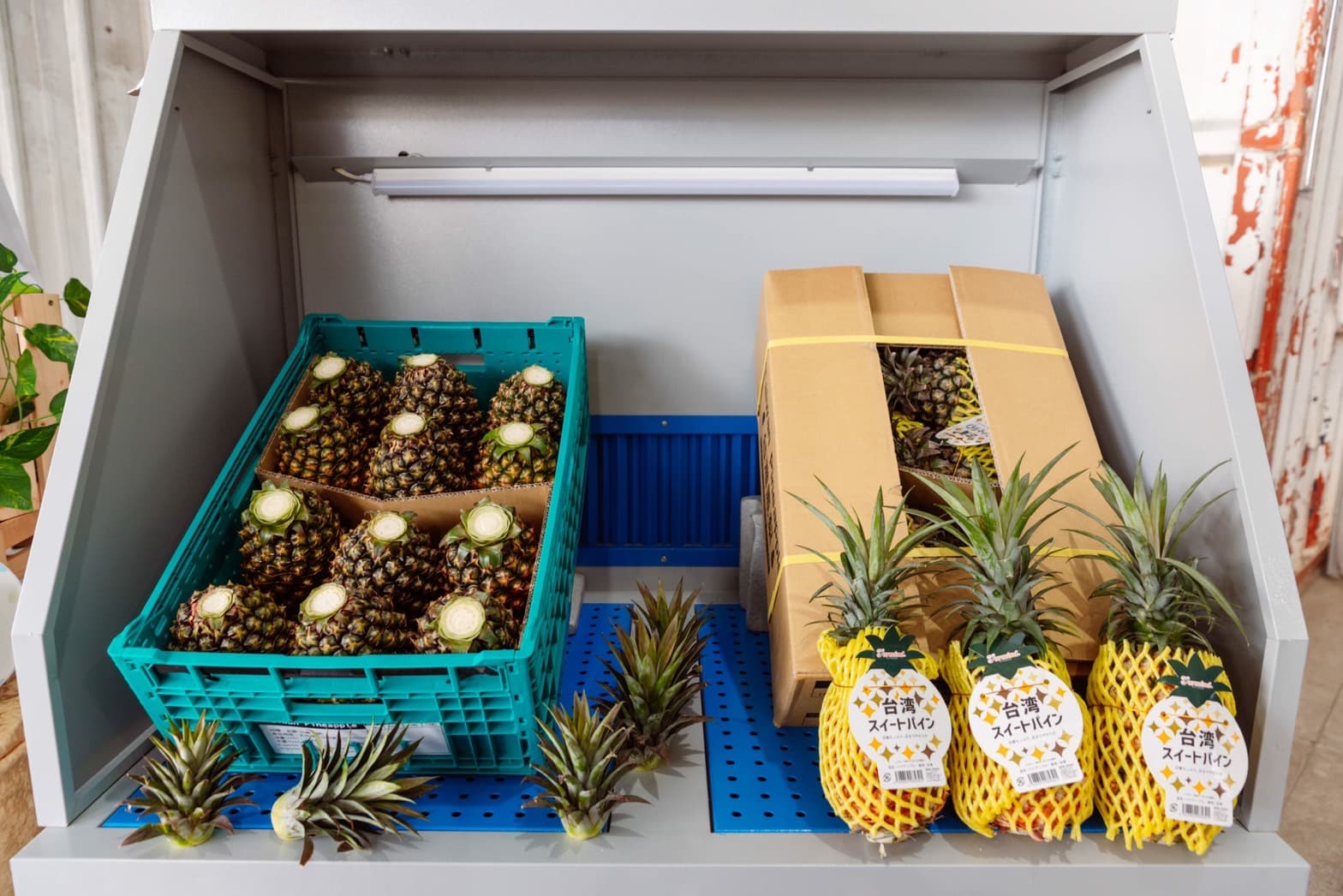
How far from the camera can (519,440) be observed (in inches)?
51.4

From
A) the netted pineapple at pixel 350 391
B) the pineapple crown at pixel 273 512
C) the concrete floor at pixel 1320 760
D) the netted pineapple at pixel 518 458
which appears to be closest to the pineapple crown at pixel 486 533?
the netted pineapple at pixel 518 458

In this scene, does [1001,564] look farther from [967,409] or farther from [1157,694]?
[967,409]

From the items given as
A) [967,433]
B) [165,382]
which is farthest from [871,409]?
[165,382]

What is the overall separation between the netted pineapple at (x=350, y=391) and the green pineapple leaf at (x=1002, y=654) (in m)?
1.02

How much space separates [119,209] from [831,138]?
1.13 m

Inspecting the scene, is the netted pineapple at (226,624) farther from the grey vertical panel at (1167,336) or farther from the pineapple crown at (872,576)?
the grey vertical panel at (1167,336)

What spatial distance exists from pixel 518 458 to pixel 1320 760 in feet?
8.37

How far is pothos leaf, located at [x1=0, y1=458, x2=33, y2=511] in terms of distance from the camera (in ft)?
4.34

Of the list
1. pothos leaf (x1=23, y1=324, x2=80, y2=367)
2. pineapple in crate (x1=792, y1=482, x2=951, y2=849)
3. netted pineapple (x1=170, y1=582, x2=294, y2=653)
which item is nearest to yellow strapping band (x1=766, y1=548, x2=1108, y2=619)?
pineapple in crate (x1=792, y1=482, x2=951, y2=849)

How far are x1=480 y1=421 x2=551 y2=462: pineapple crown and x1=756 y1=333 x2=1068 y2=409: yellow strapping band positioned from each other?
1.28 feet

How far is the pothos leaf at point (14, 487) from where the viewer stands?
4.34 ft

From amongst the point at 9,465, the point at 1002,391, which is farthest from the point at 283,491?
the point at 1002,391

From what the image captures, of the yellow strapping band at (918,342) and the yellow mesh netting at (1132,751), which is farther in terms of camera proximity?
the yellow strapping band at (918,342)

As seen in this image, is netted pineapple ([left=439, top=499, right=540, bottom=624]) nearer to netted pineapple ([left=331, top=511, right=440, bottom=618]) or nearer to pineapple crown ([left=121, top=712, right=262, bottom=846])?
netted pineapple ([left=331, top=511, right=440, bottom=618])
